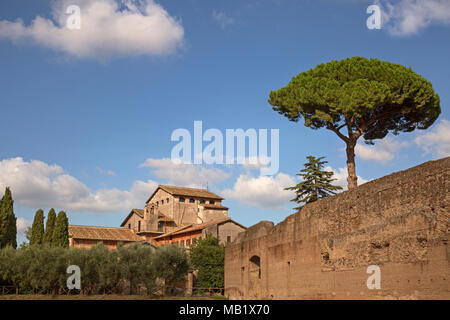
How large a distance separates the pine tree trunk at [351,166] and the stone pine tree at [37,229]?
22883 mm

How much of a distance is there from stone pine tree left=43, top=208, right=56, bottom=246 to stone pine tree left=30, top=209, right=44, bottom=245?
1.21 feet

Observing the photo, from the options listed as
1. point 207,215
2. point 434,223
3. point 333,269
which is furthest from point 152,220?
point 434,223

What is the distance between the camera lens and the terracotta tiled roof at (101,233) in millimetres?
42906

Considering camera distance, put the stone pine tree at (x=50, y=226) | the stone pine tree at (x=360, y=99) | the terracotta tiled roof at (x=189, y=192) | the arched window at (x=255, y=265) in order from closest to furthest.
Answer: the stone pine tree at (x=360, y=99)
the arched window at (x=255, y=265)
the stone pine tree at (x=50, y=226)
the terracotta tiled roof at (x=189, y=192)

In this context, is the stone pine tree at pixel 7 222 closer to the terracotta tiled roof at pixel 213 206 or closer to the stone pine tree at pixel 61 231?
the stone pine tree at pixel 61 231

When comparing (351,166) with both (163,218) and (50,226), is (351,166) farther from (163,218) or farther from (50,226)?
(163,218)

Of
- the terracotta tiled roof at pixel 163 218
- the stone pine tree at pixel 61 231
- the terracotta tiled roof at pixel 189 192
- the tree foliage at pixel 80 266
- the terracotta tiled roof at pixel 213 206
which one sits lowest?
the tree foliage at pixel 80 266

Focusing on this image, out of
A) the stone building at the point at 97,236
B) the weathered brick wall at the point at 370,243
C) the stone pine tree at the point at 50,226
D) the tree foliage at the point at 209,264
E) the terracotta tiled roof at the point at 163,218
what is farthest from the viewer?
the terracotta tiled roof at the point at 163,218

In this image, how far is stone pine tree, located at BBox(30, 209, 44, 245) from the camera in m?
34.5

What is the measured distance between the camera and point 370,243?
15.3 meters

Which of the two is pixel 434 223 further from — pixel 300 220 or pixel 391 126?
pixel 391 126

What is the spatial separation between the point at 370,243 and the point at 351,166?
9606mm

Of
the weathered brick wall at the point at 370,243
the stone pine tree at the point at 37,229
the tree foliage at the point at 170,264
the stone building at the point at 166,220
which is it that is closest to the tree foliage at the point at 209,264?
the tree foliage at the point at 170,264
